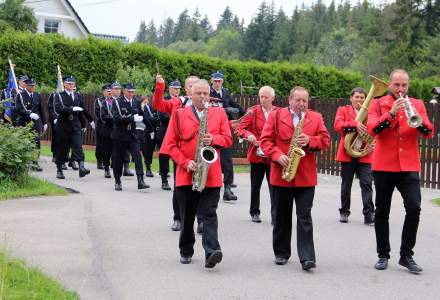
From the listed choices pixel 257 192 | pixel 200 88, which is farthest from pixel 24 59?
pixel 200 88

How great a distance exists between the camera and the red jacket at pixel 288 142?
26.6 feet

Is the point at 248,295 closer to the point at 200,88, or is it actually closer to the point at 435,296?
the point at 435,296

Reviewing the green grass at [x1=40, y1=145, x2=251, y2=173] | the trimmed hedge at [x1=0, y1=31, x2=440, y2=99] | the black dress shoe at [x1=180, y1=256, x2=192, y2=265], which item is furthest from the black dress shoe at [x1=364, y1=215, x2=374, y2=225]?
the trimmed hedge at [x1=0, y1=31, x2=440, y2=99]

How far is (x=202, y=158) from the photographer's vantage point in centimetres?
793

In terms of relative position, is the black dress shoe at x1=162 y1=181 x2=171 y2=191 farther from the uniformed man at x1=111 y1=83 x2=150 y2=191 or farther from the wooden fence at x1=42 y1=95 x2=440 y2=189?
the wooden fence at x1=42 y1=95 x2=440 y2=189

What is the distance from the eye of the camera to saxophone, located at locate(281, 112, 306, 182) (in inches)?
314

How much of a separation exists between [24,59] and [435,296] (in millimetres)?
23183

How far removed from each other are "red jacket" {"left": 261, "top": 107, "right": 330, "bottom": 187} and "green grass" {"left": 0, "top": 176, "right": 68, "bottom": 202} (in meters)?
5.73

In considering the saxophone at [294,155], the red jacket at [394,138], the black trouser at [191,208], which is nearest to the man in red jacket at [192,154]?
the black trouser at [191,208]

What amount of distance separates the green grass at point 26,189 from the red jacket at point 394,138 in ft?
21.9

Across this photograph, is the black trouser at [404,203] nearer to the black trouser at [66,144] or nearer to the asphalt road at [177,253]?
the asphalt road at [177,253]

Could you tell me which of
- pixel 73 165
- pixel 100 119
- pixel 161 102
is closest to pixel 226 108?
pixel 161 102

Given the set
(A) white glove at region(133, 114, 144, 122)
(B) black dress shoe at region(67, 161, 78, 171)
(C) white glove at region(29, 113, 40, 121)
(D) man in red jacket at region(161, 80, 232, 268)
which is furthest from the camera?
(B) black dress shoe at region(67, 161, 78, 171)

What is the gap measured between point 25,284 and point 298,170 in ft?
10.2
